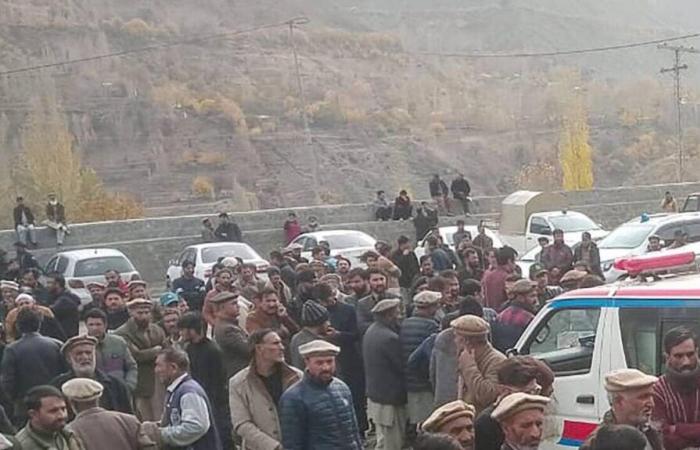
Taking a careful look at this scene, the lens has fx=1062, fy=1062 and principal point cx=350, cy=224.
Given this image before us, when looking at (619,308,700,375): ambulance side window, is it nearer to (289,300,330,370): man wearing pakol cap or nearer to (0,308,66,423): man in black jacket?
(289,300,330,370): man wearing pakol cap

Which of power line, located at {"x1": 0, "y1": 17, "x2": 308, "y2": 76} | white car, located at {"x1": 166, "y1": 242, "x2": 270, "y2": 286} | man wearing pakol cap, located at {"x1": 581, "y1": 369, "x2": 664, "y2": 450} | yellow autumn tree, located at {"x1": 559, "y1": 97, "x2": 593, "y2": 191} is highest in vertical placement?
power line, located at {"x1": 0, "y1": 17, "x2": 308, "y2": 76}

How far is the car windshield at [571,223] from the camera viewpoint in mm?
24688

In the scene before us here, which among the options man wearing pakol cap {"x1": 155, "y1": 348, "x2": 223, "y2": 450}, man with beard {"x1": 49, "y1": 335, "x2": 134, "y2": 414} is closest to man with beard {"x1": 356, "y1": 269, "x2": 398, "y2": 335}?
man with beard {"x1": 49, "y1": 335, "x2": 134, "y2": 414}

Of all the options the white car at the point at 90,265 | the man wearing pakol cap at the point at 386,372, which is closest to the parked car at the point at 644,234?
the white car at the point at 90,265

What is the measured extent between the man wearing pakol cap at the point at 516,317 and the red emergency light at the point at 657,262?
1454 millimetres

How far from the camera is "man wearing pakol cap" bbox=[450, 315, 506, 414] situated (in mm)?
6527

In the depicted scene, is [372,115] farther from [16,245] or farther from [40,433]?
[40,433]

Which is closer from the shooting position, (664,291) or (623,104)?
(664,291)

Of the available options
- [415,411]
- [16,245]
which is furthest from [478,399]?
[16,245]

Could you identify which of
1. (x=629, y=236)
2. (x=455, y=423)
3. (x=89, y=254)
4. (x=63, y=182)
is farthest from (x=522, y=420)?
(x=63, y=182)

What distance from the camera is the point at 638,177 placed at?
7325cm

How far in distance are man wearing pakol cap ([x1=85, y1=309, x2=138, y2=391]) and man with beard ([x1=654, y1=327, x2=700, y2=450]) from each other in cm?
422

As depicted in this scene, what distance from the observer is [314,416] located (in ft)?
20.2

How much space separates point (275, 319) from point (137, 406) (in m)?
1.38
